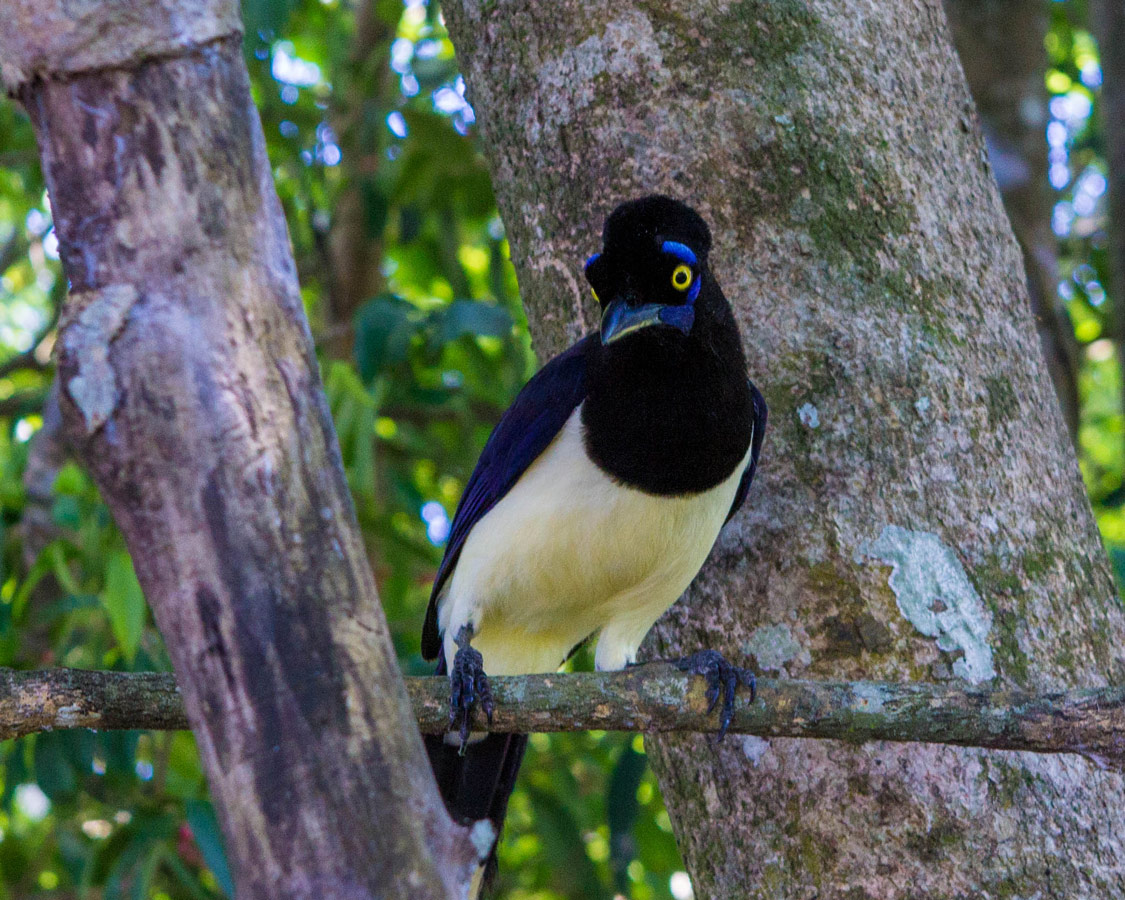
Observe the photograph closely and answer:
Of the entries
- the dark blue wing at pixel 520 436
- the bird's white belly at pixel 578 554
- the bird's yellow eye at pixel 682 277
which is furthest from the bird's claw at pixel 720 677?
the bird's yellow eye at pixel 682 277

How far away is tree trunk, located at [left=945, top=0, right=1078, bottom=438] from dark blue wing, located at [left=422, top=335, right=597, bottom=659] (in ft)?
8.10

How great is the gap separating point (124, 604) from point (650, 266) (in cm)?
181

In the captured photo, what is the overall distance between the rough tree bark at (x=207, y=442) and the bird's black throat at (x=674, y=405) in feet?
4.35

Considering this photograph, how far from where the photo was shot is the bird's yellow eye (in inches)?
98.1

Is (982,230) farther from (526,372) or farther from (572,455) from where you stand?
(526,372)

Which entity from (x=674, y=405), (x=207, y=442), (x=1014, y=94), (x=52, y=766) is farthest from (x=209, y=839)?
(x=1014, y=94)

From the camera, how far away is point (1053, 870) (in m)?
2.22

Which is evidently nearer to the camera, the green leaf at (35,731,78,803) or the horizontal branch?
the horizontal branch

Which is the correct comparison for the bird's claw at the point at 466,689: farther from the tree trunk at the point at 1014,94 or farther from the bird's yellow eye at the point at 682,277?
the tree trunk at the point at 1014,94

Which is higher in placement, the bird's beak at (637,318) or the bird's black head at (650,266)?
the bird's black head at (650,266)

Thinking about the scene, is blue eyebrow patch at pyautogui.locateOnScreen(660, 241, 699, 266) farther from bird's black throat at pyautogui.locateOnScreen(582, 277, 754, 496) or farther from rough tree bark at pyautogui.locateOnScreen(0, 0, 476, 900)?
rough tree bark at pyautogui.locateOnScreen(0, 0, 476, 900)

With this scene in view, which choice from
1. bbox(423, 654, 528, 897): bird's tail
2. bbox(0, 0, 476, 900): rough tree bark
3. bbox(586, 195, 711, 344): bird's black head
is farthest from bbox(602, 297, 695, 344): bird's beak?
bbox(0, 0, 476, 900): rough tree bark

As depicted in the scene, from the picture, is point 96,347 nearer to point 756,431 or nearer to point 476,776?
point 756,431

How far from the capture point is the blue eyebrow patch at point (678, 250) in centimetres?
244
